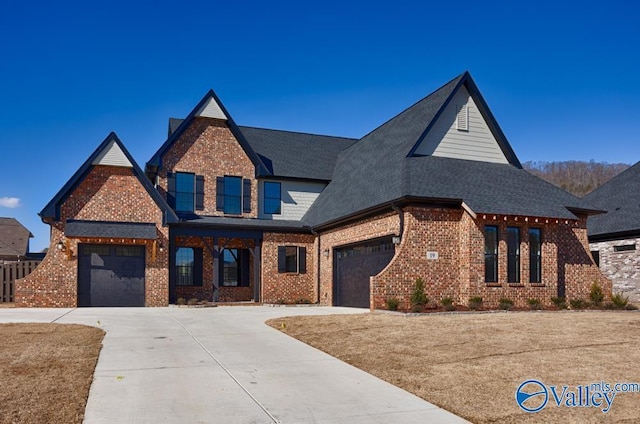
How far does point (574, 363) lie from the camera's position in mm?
9727

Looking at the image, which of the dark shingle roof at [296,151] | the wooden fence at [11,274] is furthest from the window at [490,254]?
the wooden fence at [11,274]

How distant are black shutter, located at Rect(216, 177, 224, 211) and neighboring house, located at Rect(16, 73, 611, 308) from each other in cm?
5

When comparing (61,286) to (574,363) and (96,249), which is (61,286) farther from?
(574,363)

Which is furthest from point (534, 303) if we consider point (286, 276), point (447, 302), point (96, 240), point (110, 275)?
point (96, 240)

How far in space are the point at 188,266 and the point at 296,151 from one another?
28.1 feet

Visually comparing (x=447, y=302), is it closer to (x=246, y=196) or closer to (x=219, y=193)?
(x=246, y=196)

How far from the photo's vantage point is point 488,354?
1073 centimetres

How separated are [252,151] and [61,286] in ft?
34.1

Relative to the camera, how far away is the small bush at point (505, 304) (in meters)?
19.8

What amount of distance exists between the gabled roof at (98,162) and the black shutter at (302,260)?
6143mm

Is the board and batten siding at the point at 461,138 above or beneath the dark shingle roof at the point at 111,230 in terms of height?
above

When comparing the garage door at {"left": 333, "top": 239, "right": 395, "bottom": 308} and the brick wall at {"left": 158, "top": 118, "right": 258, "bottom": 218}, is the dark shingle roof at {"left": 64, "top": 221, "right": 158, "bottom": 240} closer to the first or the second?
the brick wall at {"left": 158, "top": 118, "right": 258, "bottom": 218}

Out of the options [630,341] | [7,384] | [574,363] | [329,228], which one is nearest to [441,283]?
[329,228]

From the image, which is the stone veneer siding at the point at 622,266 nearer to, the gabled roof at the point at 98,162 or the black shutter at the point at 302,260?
the black shutter at the point at 302,260
